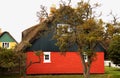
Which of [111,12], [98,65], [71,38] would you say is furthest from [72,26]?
[98,65]

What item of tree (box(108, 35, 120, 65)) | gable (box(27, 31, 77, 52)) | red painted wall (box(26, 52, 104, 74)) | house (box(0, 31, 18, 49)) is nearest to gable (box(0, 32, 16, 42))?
house (box(0, 31, 18, 49))

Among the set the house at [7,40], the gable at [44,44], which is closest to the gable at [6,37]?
the house at [7,40]

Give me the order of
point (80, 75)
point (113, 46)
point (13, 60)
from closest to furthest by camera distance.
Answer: point (13, 60) → point (80, 75) → point (113, 46)

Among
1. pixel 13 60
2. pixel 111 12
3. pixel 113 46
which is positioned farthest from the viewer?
pixel 113 46

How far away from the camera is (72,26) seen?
3525 cm

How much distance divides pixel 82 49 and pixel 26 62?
12.0m

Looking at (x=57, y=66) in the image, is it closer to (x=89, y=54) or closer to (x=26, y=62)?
(x=26, y=62)

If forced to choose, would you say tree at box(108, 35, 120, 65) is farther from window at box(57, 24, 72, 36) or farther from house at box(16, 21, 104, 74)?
window at box(57, 24, 72, 36)

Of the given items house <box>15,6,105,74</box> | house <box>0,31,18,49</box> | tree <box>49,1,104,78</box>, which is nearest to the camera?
tree <box>49,1,104,78</box>

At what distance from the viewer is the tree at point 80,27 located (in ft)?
111

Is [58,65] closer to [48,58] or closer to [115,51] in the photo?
[48,58]

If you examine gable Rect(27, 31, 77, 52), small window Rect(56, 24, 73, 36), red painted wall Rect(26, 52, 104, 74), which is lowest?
red painted wall Rect(26, 52, 104, 74)

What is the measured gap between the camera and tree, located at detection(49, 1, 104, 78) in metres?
33.9

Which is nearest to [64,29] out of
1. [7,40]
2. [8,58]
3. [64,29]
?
[64,29]
